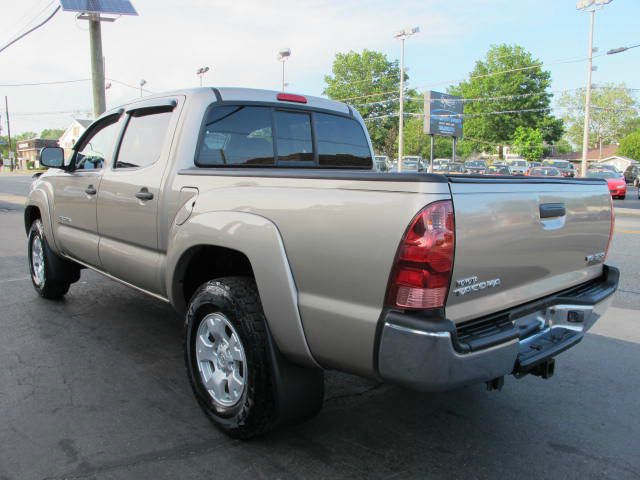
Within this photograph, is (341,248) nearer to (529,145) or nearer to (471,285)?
→ (471,285)

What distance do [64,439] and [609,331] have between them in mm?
4383

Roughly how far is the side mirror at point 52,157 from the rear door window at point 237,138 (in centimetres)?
195

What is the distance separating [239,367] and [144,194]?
→ 1399mm

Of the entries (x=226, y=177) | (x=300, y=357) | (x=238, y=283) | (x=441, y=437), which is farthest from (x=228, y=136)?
(x=441, y=437)

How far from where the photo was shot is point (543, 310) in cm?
272

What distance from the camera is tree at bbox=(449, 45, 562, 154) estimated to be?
64.2 metres

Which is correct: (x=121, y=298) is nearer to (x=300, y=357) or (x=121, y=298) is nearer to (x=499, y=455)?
(x=300, y=357)

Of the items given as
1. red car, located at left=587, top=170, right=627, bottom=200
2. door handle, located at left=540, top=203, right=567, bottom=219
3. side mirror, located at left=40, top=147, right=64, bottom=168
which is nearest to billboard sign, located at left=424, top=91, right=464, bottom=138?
red car, located at left=587, top=170, right=627, bottom=200

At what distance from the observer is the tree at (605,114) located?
296 feet

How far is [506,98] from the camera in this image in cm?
6425

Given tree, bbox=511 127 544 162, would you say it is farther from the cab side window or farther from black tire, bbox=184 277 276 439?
black tire, bbox=184 277 276 439

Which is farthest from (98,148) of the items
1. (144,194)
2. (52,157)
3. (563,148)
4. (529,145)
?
(563,148)

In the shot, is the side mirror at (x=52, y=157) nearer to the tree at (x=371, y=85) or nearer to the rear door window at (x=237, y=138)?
the rear door window at (x=237, y=138)

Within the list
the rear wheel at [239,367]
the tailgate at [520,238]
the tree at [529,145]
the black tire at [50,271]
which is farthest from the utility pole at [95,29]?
the tree at [529,145]
